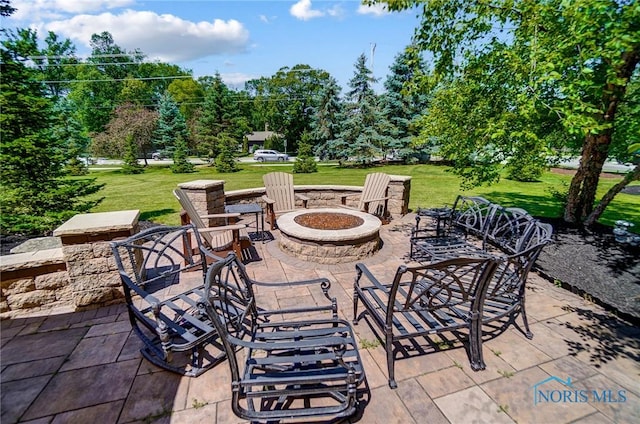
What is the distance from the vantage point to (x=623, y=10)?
288 centimetres

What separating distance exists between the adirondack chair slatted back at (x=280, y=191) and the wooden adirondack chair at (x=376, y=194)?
1601 mm

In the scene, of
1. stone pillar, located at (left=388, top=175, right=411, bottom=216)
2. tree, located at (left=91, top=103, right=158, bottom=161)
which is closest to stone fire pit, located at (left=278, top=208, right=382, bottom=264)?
stone pillar, located at (left=388, top=175, right=411, bottom=216)

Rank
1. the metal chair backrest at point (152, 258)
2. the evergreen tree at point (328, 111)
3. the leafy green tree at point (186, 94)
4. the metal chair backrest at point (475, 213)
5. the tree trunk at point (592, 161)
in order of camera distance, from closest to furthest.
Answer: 1. the metal chair backrest at point (152, 258)
2. the tree trunk at point (592, 161)
3. the metal chair backrest at point (475, 213)
4. the evergreen tree at point (328, 111)
5. the leafy green tree at point (186, 94)

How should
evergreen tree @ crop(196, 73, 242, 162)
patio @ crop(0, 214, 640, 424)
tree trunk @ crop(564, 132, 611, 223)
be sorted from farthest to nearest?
evergreen tree @ crop(196, 73, 242, 162), tree trunk @ crop(564, 132, 611, 223), patio @ crop(0, 214, 640, 424)

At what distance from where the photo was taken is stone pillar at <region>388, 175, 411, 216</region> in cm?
650

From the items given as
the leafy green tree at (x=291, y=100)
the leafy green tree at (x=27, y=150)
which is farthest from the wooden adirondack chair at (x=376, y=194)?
the leafy green tree at (x=291, y=100)

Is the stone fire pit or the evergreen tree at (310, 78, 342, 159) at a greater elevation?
the evergreen tree at (310, 78, 342, 159)

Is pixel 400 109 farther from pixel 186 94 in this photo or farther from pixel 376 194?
pixel 186 94

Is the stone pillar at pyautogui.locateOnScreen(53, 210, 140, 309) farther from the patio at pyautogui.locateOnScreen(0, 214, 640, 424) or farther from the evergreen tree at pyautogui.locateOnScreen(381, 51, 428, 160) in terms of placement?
the evergreen tree at pyautogui.locateOnScreen(381, 51, 428, 160)

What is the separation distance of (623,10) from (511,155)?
79.9 inches

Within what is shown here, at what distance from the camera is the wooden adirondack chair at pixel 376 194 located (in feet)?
19.8

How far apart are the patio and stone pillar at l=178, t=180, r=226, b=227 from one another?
2.32 m

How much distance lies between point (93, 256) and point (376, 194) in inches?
195

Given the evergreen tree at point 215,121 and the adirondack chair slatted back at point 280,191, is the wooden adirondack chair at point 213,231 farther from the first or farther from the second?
the evergreen tree at point 215,121
